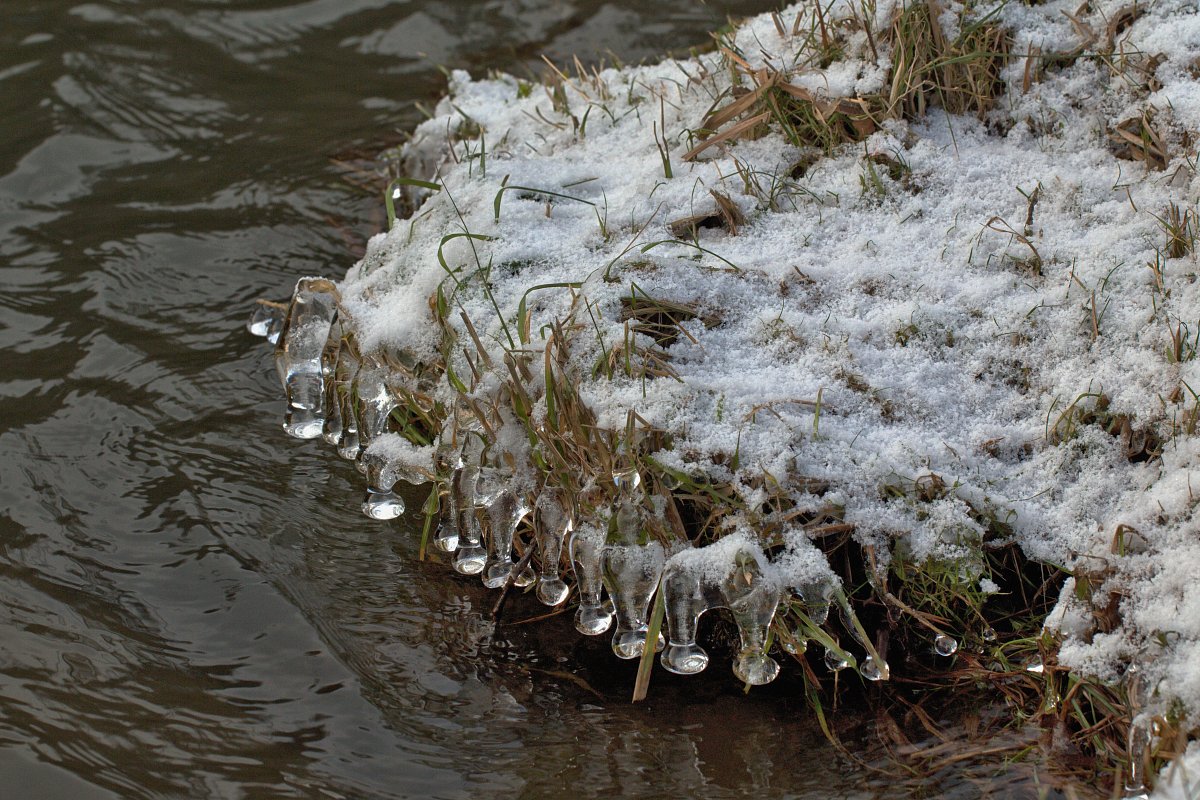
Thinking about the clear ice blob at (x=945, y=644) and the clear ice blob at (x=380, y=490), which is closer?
the clear ice blob at (x=945, y=644)

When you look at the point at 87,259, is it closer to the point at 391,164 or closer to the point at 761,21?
the point at 391,164

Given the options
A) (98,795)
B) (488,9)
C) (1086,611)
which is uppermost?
(488,9)

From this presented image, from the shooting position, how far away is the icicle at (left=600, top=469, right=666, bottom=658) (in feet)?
8.26

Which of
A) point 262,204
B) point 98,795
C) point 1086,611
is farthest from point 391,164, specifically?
point 1086,611

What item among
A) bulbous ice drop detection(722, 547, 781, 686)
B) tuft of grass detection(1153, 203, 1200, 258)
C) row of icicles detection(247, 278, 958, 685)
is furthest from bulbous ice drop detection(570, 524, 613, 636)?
tuft of grass detection(1153, 203, 1200, 258)

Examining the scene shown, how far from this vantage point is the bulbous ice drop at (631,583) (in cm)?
252

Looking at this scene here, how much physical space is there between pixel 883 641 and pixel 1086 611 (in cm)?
43

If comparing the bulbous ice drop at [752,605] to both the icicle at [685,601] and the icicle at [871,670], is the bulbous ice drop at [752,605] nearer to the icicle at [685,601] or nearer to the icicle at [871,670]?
the icicle at [685,601]

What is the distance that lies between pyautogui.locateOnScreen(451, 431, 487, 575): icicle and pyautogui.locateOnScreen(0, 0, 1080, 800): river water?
121 millimetres

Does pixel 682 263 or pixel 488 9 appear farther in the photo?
pixel 488 9

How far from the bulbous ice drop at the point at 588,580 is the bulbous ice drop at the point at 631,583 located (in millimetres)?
42

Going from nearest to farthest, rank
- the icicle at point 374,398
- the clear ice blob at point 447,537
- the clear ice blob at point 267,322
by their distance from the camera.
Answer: the clear ice blob at point 447,537 → the icicle at point 374,398 → the clear ice blob at point 267,322

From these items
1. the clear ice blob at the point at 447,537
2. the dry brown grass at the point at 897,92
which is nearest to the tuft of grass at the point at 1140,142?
the dry brown grass at the point at 897,92

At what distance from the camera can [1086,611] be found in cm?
239
